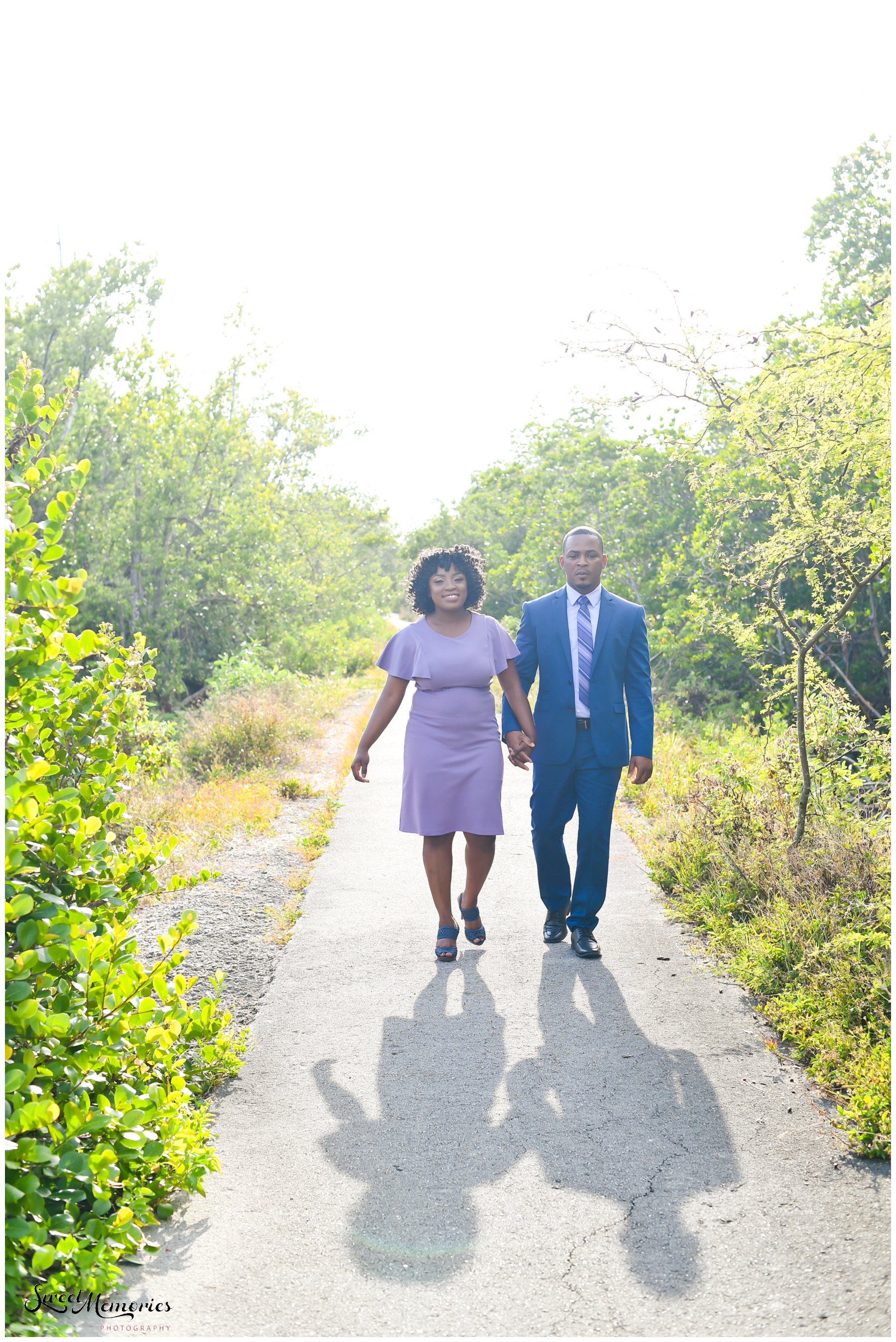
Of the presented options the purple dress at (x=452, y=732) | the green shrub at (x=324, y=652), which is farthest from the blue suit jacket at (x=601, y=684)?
the green shrub at (x=324, y=652)

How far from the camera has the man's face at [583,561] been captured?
5.35 m

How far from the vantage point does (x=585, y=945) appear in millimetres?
5328

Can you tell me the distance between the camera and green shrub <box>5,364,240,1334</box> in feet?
8.17

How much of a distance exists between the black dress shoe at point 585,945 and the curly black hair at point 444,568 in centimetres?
178

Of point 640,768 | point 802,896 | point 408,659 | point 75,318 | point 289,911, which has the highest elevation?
point 75,318

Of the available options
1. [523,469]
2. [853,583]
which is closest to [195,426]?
[523,469]

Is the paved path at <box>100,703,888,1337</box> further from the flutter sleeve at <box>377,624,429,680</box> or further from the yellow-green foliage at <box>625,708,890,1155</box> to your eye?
the flutter sleeve at <box>377,624,429,680</box>

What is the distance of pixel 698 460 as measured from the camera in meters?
8.62

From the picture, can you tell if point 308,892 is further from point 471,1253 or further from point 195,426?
point 195,426

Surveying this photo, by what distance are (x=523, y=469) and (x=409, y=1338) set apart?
53.7ft

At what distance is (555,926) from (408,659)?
1681 millimetres

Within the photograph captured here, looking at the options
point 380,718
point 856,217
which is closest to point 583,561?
point 380,718

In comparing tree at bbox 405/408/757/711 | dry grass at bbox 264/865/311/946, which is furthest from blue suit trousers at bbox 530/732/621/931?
tree at bbox 405/408/757/711

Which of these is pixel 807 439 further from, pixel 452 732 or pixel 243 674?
pixel 243 674
